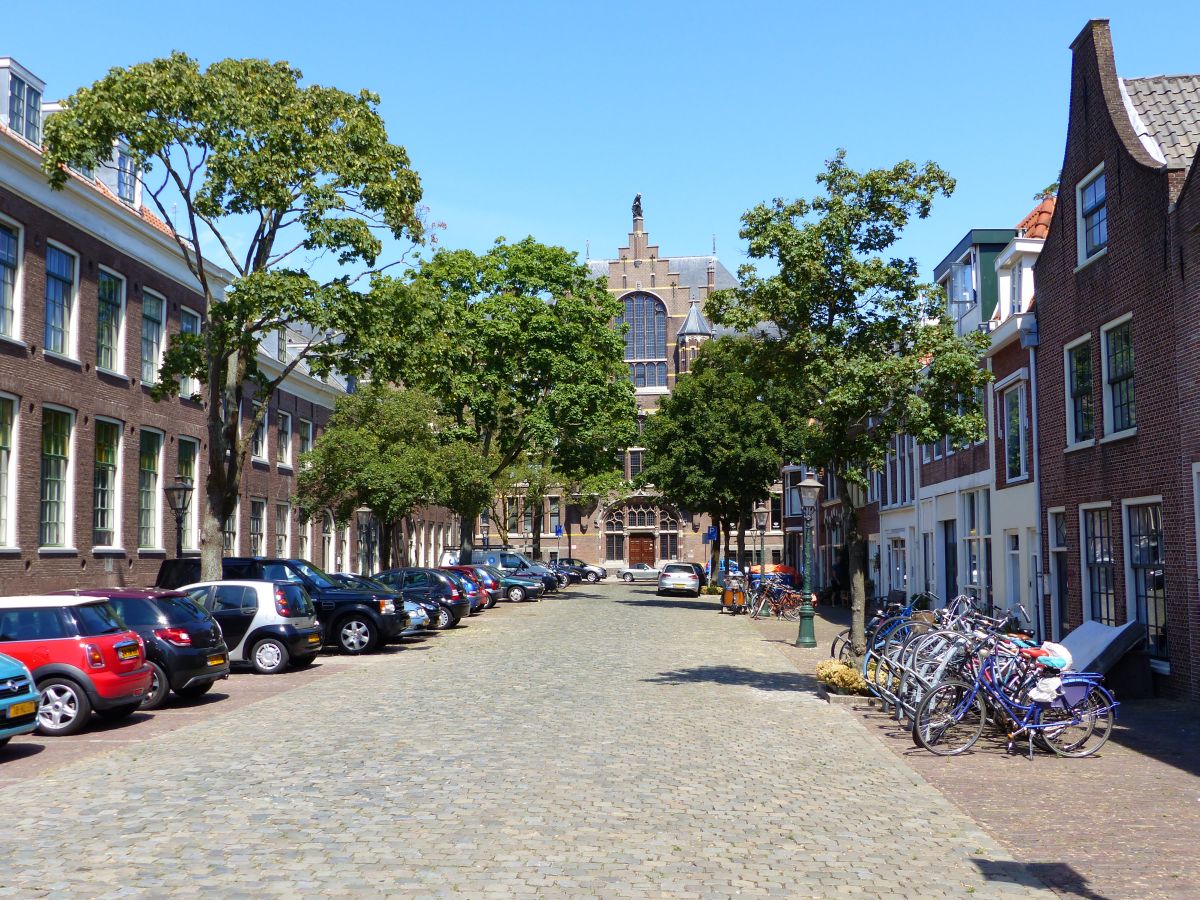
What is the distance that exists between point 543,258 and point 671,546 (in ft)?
156

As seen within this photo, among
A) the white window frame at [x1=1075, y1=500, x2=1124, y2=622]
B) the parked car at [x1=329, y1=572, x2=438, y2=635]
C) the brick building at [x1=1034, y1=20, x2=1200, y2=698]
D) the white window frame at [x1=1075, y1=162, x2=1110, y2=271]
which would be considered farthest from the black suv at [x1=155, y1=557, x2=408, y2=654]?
the white window frame at [x1=1075, y1=162, x2=1110, y2=271]

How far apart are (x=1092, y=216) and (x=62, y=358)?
20.2 meters

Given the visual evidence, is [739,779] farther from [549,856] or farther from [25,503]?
[25,503]

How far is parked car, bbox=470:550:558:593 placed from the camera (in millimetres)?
51469

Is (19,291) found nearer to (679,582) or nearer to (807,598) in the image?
(807,598)

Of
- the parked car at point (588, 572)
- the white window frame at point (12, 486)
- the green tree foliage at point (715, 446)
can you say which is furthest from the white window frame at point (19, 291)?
the parked car at point (588, 572)

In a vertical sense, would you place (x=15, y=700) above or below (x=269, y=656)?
above

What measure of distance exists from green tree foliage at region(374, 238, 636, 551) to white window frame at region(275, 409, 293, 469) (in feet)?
16.7

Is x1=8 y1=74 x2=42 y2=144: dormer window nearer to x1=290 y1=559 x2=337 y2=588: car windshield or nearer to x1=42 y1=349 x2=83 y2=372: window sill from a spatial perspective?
x1=42 y1=349 x2=83 y2=372: window sill

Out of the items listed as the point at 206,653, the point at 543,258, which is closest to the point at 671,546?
the point at 543,258

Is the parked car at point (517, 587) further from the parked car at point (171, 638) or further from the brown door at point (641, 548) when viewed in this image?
the brown door at point (641, 548)

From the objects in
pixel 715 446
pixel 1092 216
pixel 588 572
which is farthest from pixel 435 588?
pixel 588 572

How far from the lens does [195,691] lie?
56.3 ft

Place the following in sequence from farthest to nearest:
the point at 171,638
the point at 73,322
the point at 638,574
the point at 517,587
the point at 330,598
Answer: the point at 638,574, the point at 517,587, the point at 73,322, the point at 330,598, the point at 171,638
